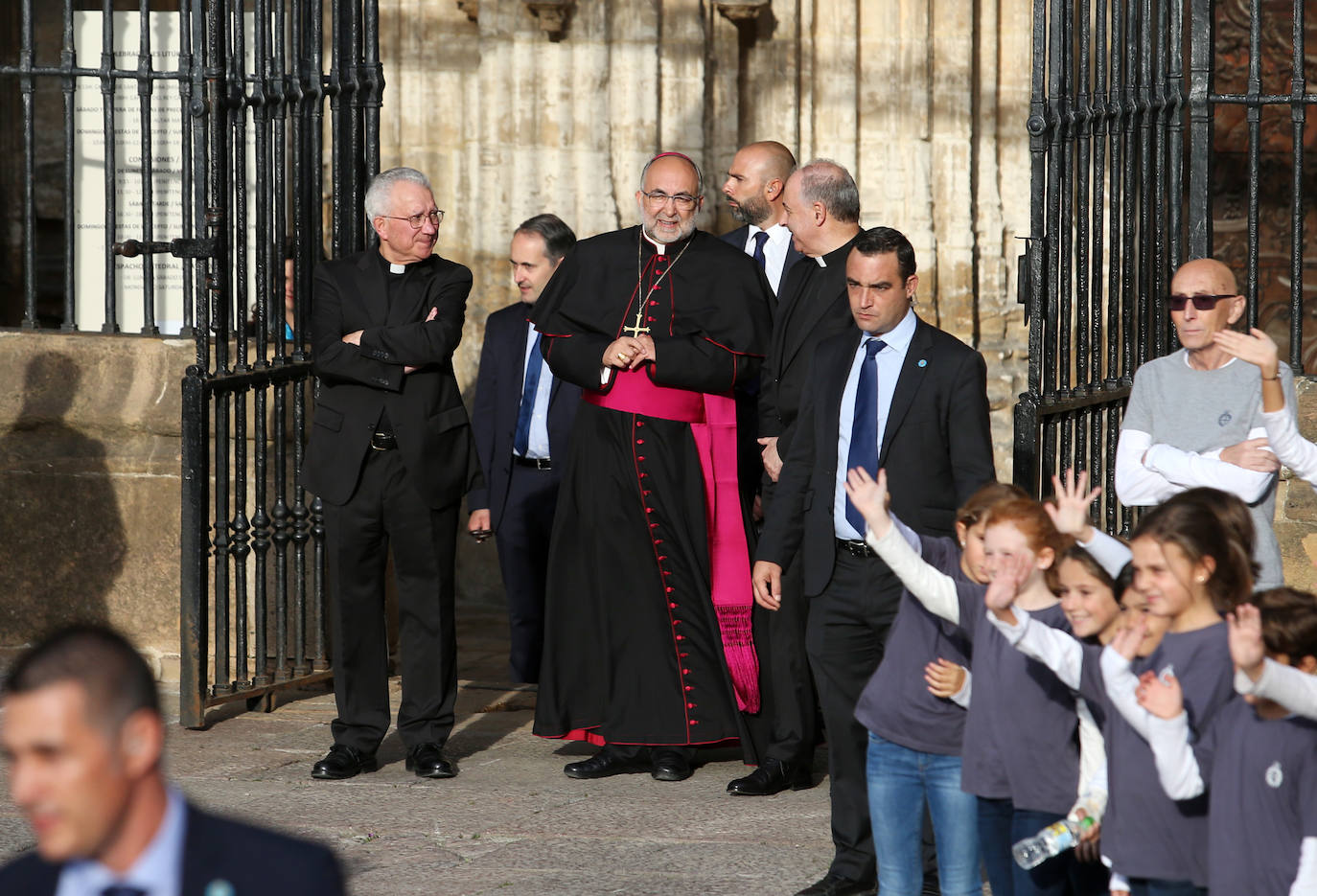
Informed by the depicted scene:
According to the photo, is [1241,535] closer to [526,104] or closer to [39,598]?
[39,598]

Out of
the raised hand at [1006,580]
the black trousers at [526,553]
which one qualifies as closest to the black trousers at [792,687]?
the black trousers at [526,553]

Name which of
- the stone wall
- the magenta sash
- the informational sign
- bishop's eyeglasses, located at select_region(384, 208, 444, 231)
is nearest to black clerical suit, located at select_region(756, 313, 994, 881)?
the magenta sash

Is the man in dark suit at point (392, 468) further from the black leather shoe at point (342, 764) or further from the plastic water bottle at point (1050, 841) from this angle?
the plastic water bottle at point (1050, 841)

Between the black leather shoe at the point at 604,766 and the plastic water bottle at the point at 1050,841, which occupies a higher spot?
the plastic water bottle at the point at 1050,841

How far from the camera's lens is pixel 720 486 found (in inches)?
246

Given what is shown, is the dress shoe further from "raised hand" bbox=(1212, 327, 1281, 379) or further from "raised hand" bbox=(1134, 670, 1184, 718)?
"raised hand" bbox=(1134, 670, 1184, 718)

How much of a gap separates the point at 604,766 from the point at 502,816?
1.98 feet

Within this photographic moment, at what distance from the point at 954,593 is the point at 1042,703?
0.32 m

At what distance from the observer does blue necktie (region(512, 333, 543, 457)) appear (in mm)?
7004

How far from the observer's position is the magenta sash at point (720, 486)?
6191 mm

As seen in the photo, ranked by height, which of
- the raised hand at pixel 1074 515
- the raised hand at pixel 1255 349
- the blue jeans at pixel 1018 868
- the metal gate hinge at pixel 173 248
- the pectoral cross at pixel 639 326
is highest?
the metal gate hinge at pixel 173 248

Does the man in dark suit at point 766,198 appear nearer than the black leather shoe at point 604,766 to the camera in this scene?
No

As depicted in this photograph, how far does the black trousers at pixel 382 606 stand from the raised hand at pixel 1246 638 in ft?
10.7

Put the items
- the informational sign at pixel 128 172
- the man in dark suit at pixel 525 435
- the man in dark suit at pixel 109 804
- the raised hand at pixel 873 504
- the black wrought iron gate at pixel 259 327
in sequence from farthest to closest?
1. the informational sign at pixel 128 172
2. the man in dark suit at pixel 525 435
3. the black wrought iron gate at pixel 259 327
4. the raised hand at pixel 873 504
5. the man in dark suit at pixel 109 804
